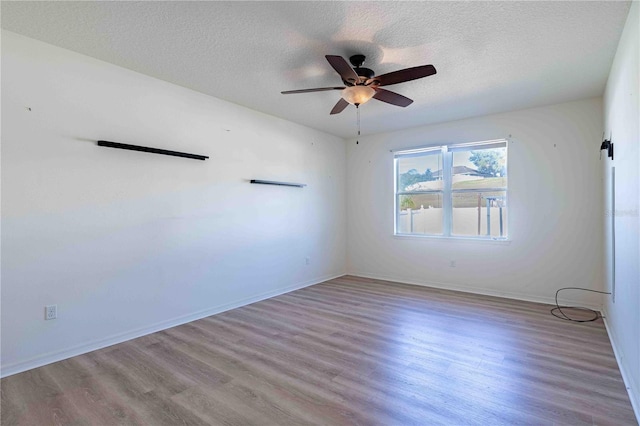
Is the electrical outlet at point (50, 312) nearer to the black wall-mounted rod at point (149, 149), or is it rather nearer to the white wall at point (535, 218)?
the black wall-mounted rod at point (149, 149)

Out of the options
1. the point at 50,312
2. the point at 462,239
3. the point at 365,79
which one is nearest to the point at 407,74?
the point at 365,79

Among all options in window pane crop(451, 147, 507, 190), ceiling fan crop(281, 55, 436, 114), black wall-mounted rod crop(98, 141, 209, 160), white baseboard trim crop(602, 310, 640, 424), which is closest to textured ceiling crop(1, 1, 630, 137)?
ceiling fan crop(281, 55, 436, 114)

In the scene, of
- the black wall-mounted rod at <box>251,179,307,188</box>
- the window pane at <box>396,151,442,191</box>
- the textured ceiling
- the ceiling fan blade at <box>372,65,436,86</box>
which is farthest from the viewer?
the window pane at <box>396,151,442,191</box>

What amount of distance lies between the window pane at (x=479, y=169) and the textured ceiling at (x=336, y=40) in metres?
1.11

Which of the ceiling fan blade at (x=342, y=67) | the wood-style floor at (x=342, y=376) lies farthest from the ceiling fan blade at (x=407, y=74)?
the wood-style floor at (x=342, y=376)

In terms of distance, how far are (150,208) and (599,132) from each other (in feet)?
17.4

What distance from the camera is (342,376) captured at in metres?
2.40

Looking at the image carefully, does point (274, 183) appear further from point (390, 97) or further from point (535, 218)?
point (535, 218)

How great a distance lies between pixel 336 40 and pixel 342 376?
103 inches

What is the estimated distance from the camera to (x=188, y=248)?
145 inches

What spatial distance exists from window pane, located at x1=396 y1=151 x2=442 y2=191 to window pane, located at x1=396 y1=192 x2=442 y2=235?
0.50ft

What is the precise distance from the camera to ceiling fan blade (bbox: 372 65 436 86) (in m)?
2.52

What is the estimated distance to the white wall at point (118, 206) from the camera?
2568mm

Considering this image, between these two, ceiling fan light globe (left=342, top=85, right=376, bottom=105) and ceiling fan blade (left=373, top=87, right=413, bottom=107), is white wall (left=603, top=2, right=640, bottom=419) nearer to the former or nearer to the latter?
ceiling fan blade (left=373, top=87, right=413, bottom=107)
